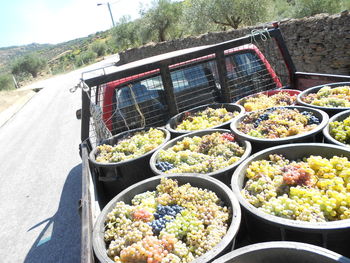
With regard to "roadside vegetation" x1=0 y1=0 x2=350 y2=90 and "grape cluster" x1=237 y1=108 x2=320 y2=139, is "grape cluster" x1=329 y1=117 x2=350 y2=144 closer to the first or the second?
"grape cluster" x1=237 y1=108 x2=320 y2=139

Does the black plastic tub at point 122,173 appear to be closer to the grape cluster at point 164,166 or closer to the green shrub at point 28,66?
the grape cluster at point 164,166

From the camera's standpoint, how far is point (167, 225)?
6.31ft

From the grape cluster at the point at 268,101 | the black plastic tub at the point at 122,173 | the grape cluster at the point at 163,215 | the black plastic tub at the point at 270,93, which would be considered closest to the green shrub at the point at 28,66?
the black plastic tub at the point at 270,93

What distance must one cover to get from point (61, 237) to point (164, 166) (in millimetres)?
2761

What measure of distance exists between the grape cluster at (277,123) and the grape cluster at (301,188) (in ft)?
1.37

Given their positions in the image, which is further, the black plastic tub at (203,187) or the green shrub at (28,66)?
the green shrub at (28,66)

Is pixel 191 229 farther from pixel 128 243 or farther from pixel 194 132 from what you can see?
pixel 194 132

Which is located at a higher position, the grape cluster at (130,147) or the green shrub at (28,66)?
the green shrub at (28,66)

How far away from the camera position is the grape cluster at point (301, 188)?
178 centimetres

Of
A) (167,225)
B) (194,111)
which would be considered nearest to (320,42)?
(194,111)

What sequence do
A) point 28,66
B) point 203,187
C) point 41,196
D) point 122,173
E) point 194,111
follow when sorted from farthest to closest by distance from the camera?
point 28,66 < point 41,196 < point 194,111 < point 122,173 < point 203,187

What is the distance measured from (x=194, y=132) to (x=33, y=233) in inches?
141

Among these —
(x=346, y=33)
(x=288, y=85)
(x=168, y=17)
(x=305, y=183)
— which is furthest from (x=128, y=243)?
(x=168, y=17)

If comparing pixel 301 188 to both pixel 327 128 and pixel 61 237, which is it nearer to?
pixel 327 128
